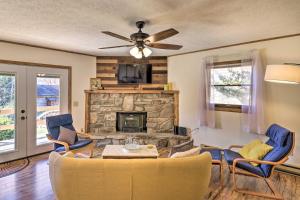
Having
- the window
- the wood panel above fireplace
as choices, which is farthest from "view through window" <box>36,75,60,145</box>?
the window

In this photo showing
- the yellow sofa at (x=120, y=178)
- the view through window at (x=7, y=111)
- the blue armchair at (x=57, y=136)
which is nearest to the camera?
the yellow sofa at (x=120, y=178)

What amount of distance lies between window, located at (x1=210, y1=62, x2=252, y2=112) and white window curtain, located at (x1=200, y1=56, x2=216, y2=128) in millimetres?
96

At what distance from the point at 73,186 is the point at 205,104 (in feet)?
12.0

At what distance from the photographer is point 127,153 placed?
3.40 metres

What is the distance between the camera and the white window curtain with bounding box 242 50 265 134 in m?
3.99

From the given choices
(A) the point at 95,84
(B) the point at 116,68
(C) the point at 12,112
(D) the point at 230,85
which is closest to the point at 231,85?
(D) the point at 230,85

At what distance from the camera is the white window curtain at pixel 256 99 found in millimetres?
3988

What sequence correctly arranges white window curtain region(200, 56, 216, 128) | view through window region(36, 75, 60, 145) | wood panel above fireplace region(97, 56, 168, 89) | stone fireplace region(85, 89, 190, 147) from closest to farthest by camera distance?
view through window region(36, 75, 60, 145) < white window curtain region(200, 56, 216, 128) < stone fireplace region(85, 89, 190, 147) < wood panel above fireplace region(97, 56, 168, 89)

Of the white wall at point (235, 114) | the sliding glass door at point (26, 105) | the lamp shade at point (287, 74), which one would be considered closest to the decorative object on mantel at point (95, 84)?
the sliding glass door at point (26, 105)

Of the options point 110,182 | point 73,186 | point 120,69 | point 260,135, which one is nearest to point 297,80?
point 260,135

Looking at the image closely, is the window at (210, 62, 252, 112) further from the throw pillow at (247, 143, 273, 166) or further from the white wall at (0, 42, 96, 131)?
the white wall at (0, 42, 96, 131)

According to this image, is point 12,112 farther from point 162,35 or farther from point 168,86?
point 168,86

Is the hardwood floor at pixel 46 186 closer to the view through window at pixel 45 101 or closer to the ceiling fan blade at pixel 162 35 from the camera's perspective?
the view through window at pixel 45 101

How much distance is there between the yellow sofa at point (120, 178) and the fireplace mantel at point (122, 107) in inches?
140
